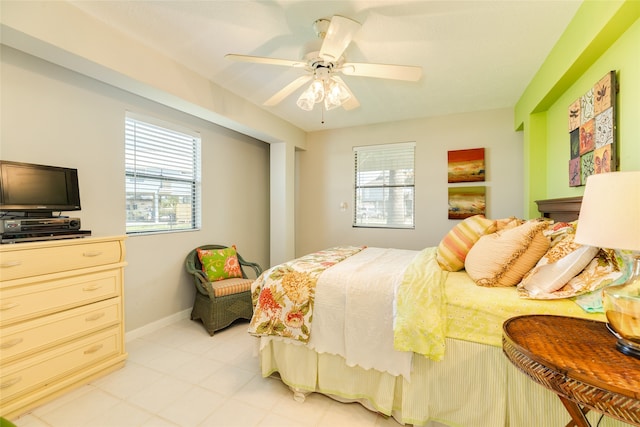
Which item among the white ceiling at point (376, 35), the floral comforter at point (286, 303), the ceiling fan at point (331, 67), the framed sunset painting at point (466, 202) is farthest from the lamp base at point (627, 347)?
the framed sunset painting at point (466, 202)

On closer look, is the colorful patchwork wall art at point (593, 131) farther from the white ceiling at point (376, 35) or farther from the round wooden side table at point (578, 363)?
the round wooden side table at point (578, 363)

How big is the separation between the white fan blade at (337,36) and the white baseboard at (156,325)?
2.94m

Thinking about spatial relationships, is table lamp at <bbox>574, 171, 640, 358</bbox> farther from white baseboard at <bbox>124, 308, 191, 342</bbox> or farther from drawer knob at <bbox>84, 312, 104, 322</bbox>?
white baseboard at <bbox>124, 308, 191, 342</bbox>

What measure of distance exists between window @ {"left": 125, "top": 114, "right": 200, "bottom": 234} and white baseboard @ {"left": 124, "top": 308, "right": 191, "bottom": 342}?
95cm

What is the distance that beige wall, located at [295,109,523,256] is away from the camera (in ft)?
11.3

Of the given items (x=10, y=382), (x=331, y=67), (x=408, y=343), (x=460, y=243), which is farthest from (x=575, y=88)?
A: (x=10, y=382)

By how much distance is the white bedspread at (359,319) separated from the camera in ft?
5.38

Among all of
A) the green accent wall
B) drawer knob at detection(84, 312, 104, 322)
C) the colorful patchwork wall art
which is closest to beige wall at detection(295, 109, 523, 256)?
the green accent wall

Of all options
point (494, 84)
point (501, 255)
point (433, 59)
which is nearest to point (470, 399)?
point (501, 255)

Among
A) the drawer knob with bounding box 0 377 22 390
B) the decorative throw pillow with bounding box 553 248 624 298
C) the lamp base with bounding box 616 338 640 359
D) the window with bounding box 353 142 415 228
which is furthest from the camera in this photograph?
the window with bounding box 353 142 415 228

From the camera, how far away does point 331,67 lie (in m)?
1.95

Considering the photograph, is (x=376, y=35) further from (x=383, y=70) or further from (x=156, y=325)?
(x=156, y=325)

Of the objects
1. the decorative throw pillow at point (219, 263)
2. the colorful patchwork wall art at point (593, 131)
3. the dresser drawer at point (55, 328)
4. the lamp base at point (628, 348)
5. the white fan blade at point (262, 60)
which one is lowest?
the dresser drawer at point (55, 328)

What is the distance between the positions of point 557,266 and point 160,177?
11.2 feet
